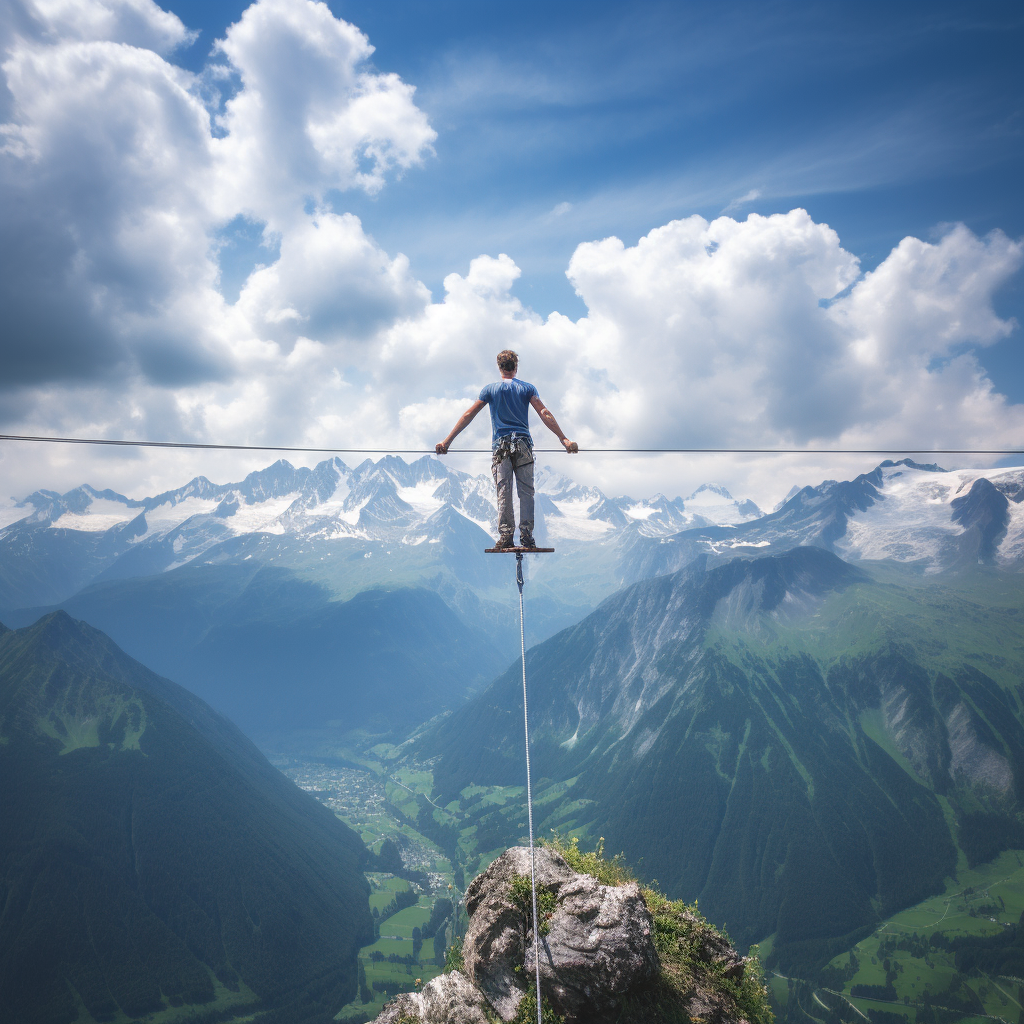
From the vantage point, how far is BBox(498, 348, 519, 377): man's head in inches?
497

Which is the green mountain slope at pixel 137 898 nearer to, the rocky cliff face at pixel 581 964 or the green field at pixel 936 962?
the green field at pixel 936 962

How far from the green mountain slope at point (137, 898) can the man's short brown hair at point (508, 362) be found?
7764 inches

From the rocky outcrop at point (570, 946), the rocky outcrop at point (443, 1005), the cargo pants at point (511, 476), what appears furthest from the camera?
the cargo pants at point (511, 476)

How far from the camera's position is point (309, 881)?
190 metres

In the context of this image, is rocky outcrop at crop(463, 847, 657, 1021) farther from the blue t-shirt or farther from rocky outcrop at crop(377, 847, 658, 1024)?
the blue t-shirt

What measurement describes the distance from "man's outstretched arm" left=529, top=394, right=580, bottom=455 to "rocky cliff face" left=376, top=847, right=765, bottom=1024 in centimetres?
989

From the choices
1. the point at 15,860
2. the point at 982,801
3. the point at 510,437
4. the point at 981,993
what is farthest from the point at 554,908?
the point at 982,801

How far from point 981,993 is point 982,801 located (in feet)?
246

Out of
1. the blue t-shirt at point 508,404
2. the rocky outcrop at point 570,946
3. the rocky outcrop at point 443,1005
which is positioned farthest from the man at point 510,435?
the rocky outcrop at point 443,1005

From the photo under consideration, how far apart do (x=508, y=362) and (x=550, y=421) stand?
169 cm

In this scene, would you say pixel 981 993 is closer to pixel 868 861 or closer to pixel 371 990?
pixel 868 861

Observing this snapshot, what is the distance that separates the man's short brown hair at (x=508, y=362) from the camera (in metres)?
12.6

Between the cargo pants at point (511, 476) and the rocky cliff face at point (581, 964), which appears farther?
the cargo pants at point (511, 476)

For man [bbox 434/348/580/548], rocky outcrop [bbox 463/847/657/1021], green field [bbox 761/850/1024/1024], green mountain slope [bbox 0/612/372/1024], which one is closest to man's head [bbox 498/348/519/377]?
man [bbox 434/348/580/548]
